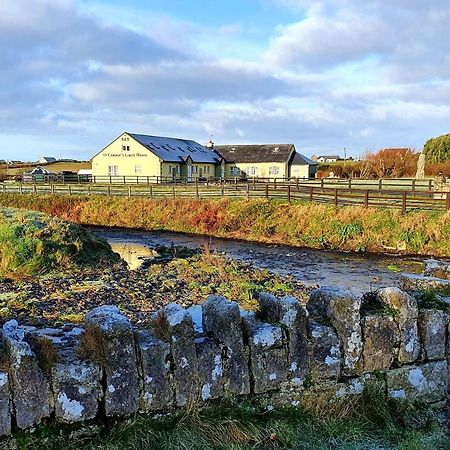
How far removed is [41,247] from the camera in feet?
52.5

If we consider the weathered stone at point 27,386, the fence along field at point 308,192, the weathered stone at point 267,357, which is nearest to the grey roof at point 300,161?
the fence along field at point 308,192

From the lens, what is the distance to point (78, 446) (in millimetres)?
3125

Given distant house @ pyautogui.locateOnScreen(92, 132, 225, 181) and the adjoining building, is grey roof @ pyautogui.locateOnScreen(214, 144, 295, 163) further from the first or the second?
distant house @ pyautogui.locateOnScreen(92, 132, 225, 181)

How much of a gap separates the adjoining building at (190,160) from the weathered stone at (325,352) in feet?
158

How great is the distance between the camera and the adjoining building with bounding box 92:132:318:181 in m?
55.0

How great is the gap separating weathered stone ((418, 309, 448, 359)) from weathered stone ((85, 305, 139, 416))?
2451mm

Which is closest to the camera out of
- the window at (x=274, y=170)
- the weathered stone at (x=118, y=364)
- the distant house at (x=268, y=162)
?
the weathered stone at (x=118, y=364)

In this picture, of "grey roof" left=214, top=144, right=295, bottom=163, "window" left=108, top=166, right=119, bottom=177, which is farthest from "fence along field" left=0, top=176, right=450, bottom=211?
"grey roof" left=214, top=144, right=295, bottom=163

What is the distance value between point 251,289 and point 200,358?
9800 mm

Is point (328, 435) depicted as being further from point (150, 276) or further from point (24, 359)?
point (150, 276)

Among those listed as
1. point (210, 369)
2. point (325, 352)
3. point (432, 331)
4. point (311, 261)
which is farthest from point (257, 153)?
point (210, 369)

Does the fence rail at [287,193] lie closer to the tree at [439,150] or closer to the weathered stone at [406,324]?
the weathered stone at [406,324]

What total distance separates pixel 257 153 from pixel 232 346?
60.5 m

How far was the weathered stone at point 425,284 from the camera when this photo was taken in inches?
200
